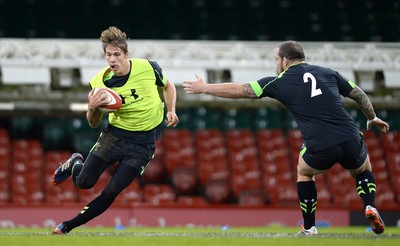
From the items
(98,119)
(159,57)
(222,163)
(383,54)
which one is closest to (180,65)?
(159,57)

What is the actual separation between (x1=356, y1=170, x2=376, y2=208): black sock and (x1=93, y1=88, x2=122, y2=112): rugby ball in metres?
2.35

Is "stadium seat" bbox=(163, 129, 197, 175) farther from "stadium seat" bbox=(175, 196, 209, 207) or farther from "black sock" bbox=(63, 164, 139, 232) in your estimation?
"black sock" bbox=(63, 164, 139, 232)

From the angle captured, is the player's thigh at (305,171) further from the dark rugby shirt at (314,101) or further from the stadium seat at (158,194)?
the stadium seat at (158,194)

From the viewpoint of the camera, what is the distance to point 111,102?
289 inches

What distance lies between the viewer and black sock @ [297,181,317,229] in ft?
24.7

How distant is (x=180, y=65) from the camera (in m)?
16.1

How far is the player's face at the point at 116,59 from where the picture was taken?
24.7ft

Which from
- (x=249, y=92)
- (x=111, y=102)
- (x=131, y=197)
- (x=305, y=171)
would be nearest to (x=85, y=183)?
(x=111, y=102)

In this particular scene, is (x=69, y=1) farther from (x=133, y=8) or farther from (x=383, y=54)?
(x=383, y=54)

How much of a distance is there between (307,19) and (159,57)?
669 centimetres

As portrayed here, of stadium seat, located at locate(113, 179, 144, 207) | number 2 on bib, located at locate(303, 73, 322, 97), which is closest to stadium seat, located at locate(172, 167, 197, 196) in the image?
stadium seat, located at locate(113, 179, 144, 207)

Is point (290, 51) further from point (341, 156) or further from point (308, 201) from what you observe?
point (308, 201)

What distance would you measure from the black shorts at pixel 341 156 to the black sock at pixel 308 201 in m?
0.22

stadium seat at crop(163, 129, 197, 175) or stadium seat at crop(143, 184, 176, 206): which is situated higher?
stadium seat at crop(163, 129, 197, 175)
